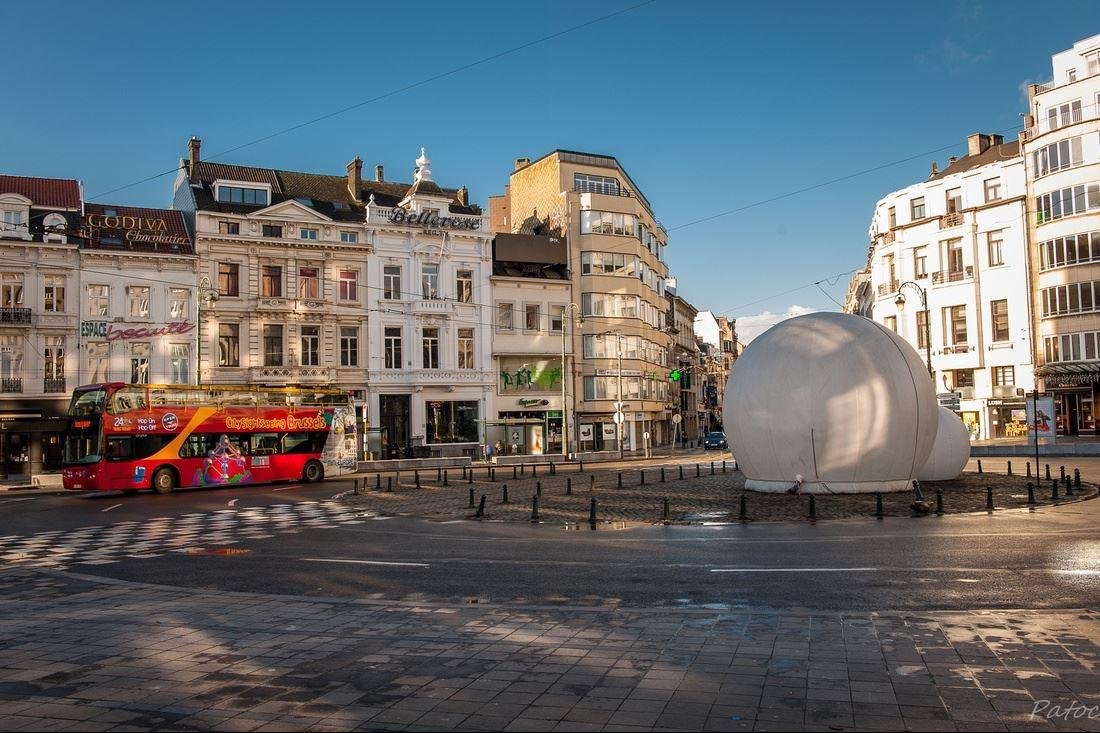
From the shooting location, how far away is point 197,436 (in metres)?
34.4

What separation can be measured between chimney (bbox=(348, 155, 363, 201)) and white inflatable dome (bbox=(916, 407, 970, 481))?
41.5 metres

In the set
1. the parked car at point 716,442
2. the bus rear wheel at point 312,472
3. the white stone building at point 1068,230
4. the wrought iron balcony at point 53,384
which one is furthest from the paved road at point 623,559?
the parked car at point 716,442

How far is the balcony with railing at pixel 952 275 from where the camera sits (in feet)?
202

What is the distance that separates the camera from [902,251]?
67.2 m

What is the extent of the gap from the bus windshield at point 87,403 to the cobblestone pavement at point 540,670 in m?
24.3

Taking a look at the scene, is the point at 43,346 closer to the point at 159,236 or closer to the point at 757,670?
the point at 159,236

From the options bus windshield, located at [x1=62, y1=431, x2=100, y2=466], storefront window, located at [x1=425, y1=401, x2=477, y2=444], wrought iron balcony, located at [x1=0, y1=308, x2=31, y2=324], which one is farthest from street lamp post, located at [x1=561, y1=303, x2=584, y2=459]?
wrought iron balcony, located at [x1=0, y1=308, x2=31, y2=324]

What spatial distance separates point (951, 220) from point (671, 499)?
4856cm

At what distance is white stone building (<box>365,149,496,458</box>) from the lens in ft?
177

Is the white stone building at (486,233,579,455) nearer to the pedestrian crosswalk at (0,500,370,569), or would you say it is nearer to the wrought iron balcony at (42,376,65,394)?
the wrought iron balcony at (42,376,65,394)

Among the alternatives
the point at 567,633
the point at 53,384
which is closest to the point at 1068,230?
the point at 567,633

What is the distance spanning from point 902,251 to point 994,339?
1093cm

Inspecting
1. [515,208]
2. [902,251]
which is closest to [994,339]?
[902,251]

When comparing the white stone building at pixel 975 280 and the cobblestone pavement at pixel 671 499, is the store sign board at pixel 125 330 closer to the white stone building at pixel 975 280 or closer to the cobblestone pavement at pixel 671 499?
the cobblestone pavement at pixel 671 499
